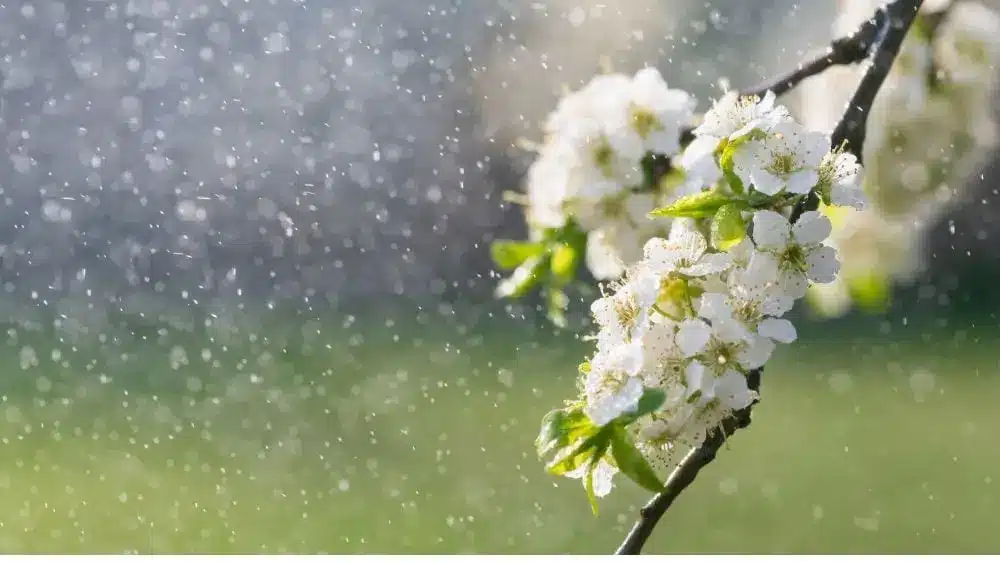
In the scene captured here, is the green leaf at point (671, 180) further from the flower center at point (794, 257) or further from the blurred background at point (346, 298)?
the blurred background at point (346, 298)

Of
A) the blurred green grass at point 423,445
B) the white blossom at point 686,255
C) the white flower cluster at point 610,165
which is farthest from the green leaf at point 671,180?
the blurred green grass at point 423,445

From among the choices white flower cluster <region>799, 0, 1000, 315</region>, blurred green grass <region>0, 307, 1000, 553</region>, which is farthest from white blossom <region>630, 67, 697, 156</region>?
blurred green grass <region>0, 307, 1000, 553</region>

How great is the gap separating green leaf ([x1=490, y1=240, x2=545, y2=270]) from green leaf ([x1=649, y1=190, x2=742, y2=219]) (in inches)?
5.5

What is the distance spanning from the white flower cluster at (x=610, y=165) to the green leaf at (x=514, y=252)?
0.01 meters

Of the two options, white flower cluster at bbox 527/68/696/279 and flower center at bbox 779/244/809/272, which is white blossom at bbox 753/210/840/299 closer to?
flower center at bbox 779/244/809/272

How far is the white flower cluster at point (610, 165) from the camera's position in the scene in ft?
1.83

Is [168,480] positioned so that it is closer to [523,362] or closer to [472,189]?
[523,362]

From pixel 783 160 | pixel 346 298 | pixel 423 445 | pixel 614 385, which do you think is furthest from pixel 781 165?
pixel 346 298

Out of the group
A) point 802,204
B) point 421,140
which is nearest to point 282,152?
Result: point 421,140

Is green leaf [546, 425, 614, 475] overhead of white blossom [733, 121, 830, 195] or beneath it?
beneath

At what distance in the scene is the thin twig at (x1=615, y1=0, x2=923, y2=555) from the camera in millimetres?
404

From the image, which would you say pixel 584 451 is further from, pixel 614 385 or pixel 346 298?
pixel 346 298

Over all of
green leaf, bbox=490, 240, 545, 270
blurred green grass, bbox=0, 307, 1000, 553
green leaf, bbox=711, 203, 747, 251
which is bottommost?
blurred green grass, bbox=0, 307, 1000, 553

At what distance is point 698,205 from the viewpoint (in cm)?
43
